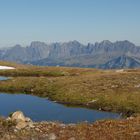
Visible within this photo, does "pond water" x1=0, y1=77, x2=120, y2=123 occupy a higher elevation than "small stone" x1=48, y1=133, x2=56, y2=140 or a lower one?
lower

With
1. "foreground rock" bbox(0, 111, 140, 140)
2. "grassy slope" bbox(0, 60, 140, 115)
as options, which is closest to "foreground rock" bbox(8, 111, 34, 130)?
"foreground rock" bbox(0, 111, 140, 140)

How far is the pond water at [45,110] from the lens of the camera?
1836 inches

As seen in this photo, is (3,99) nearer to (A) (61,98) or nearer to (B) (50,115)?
(A) (61,98)

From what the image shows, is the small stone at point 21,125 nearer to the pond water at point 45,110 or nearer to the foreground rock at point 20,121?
the foreground rock at point 20,121

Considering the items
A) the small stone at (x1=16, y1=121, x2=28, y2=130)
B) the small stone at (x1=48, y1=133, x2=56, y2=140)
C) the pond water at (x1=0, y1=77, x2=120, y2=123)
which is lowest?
the pond water at (x1=0, y1=77, x2=120, y2=123)

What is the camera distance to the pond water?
4662 cm

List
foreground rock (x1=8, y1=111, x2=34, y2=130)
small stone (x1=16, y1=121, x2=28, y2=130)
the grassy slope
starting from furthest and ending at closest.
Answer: the grassy slope
foreground rock (x1=8, y1=111, x2=34, y2=130)
small stone (x1=16, y1=121, x2=28, y2=130)

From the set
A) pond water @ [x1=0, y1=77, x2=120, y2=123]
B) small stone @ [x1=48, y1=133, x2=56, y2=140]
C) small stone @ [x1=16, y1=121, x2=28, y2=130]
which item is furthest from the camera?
pond water @ [x1=0, y1=77, x2=120, y2=123]

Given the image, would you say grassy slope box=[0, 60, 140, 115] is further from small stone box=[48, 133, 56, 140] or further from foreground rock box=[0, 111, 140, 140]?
small stone box=[48, 133, 56, 140]

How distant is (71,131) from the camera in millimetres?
26359

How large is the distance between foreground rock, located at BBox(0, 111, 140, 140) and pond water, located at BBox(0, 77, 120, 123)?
16053mm

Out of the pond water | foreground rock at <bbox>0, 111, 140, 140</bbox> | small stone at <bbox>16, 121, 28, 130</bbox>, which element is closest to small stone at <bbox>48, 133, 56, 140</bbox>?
foreground rock at <bbox>0, 111, 140, 140</bbox>

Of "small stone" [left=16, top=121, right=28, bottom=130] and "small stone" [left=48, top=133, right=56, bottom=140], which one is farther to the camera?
"small stone" [left=16, top=121, right=28, bottom=130]

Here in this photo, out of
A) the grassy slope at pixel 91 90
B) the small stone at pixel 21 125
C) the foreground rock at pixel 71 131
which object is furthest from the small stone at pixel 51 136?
the grassy slope at pixel 91 90
